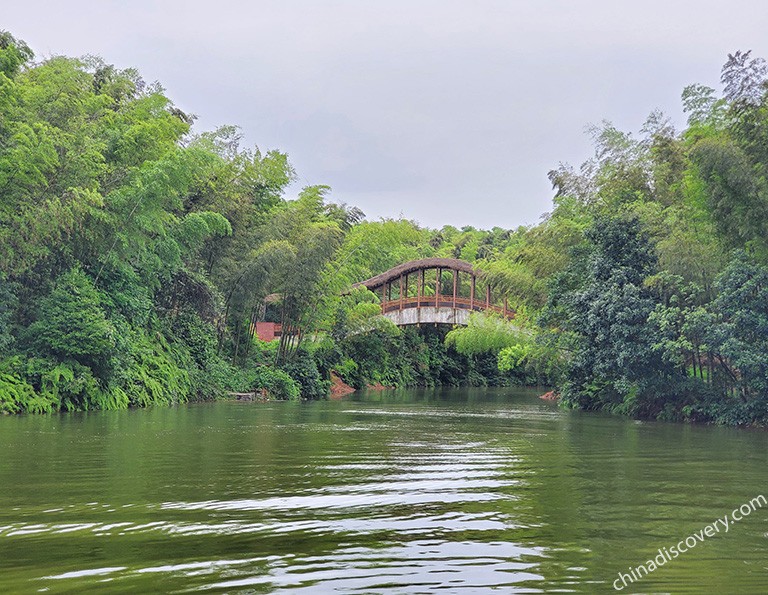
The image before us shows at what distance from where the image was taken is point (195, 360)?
26.9 m

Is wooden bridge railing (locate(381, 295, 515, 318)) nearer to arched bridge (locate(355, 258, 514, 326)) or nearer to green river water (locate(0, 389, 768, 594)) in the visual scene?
arched bridge (locate(355, 258, 514, 326))

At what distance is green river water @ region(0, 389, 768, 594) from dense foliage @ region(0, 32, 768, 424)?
5287 mm

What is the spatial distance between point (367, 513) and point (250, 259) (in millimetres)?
21715

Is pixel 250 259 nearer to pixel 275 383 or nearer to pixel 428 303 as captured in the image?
pixel 275 383

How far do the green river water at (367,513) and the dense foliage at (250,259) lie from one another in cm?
529

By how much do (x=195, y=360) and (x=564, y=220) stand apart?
479 inches

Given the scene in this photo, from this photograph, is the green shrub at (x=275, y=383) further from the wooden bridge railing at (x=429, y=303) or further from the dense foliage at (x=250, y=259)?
the wooden bridge railing at (x=429, y=303)

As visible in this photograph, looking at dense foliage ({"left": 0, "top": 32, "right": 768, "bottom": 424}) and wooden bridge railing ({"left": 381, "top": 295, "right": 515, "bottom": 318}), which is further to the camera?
wooden bridge railing ({"left": 381, "top": 295, "right": 515, "bottom": 318})

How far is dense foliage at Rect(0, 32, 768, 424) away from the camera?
17.0 m

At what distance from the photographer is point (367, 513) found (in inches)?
267

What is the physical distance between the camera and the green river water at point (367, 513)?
477 cm

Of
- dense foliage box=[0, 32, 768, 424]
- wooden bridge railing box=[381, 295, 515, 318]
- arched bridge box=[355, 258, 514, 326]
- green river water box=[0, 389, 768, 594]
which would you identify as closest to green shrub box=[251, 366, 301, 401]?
dense foliage box=[0, 32, 768, 424]

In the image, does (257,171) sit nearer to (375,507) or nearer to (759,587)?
(375,507)

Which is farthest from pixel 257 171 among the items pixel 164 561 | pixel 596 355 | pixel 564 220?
pixel 164 561
